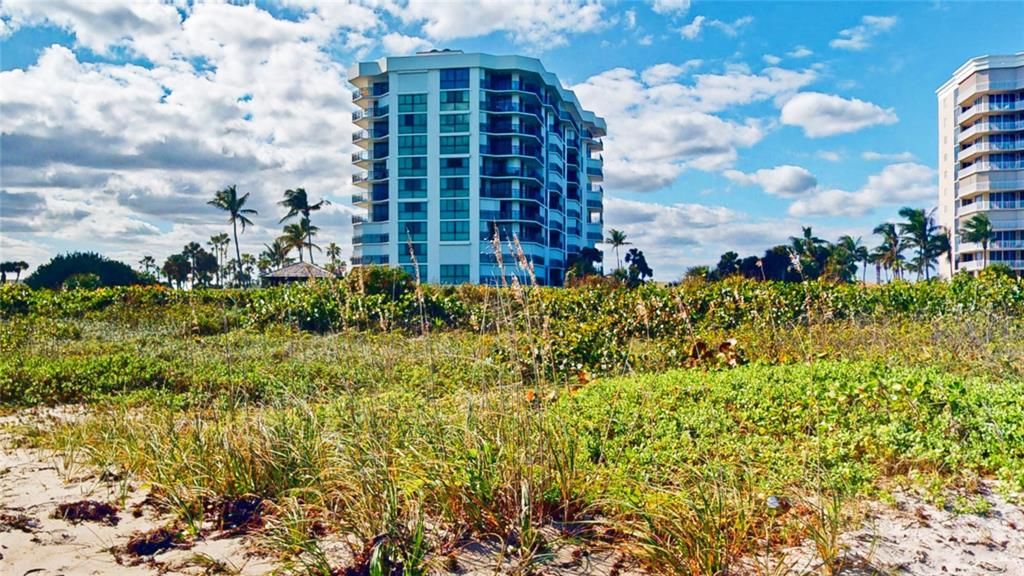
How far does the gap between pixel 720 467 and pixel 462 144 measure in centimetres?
5622

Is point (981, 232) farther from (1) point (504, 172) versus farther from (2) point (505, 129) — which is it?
(2) point (505, 129)

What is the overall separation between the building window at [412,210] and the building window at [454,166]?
123 inches

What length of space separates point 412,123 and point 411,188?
524 centimetres

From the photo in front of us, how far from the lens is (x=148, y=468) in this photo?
16.4 ft

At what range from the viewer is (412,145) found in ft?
195

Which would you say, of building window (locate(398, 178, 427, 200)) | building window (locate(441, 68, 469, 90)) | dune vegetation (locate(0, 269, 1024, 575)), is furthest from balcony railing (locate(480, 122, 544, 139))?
dune vegetation (locate(0, 269, 1024, 575))

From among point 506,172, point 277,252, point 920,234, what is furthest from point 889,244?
point 277,252

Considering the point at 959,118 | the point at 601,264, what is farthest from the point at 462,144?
the point at 959,118

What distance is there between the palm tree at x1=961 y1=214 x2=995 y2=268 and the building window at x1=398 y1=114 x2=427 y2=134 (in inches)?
1874

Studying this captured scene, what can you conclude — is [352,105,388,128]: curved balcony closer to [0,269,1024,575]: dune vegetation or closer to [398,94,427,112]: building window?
[398,94,427,112]: building window

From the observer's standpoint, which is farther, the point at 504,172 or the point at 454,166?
the point at 504,172

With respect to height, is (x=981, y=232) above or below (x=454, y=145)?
below

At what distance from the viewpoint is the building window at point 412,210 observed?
59.1 m

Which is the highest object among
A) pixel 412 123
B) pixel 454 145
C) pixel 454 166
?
pixel 412 123
